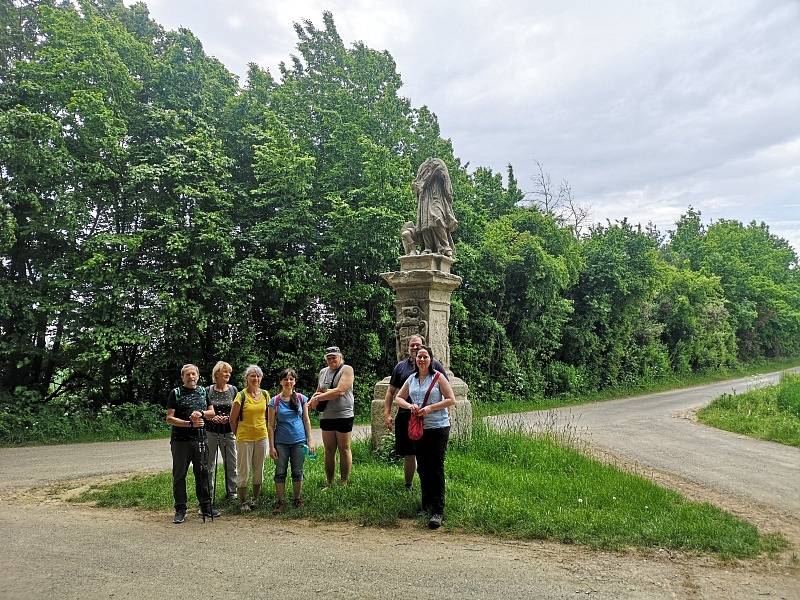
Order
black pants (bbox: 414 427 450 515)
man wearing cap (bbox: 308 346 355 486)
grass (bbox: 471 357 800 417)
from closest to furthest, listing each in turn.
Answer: black pants (bbox: 414 427 450 515) < man wearing cap (bbox: 308 346 355 486) < grass (bbox: 471 357 800 417)

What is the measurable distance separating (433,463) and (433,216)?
4.12 metres

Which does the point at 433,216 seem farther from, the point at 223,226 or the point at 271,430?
the point at 223,226

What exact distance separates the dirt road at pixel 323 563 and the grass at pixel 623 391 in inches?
216

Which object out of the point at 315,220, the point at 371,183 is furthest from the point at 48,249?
the point at 371,183

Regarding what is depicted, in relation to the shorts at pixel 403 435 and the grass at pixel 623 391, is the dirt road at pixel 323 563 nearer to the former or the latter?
the shorts at pixel 403 435

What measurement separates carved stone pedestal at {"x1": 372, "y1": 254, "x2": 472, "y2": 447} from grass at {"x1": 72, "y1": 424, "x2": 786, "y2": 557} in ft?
1.41

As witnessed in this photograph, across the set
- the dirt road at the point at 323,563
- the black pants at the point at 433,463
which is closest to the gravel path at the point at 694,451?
the dirt road at the point at 323,563

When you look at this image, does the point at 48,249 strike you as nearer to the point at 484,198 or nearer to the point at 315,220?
the point at 315,220

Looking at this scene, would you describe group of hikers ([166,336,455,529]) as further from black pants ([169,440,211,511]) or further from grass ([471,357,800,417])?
grass ([471,357,800,417])

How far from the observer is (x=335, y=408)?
5.85 m

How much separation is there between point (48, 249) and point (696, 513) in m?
12.4

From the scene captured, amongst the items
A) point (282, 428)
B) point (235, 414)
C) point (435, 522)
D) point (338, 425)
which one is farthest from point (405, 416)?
point (235, 414)

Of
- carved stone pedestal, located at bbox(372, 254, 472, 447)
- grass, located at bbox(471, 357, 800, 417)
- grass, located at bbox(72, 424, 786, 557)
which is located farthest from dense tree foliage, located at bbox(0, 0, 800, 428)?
grass, located at bbox(72, 424, 786, 557)

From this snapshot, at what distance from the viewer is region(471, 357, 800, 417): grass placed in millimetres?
15383
